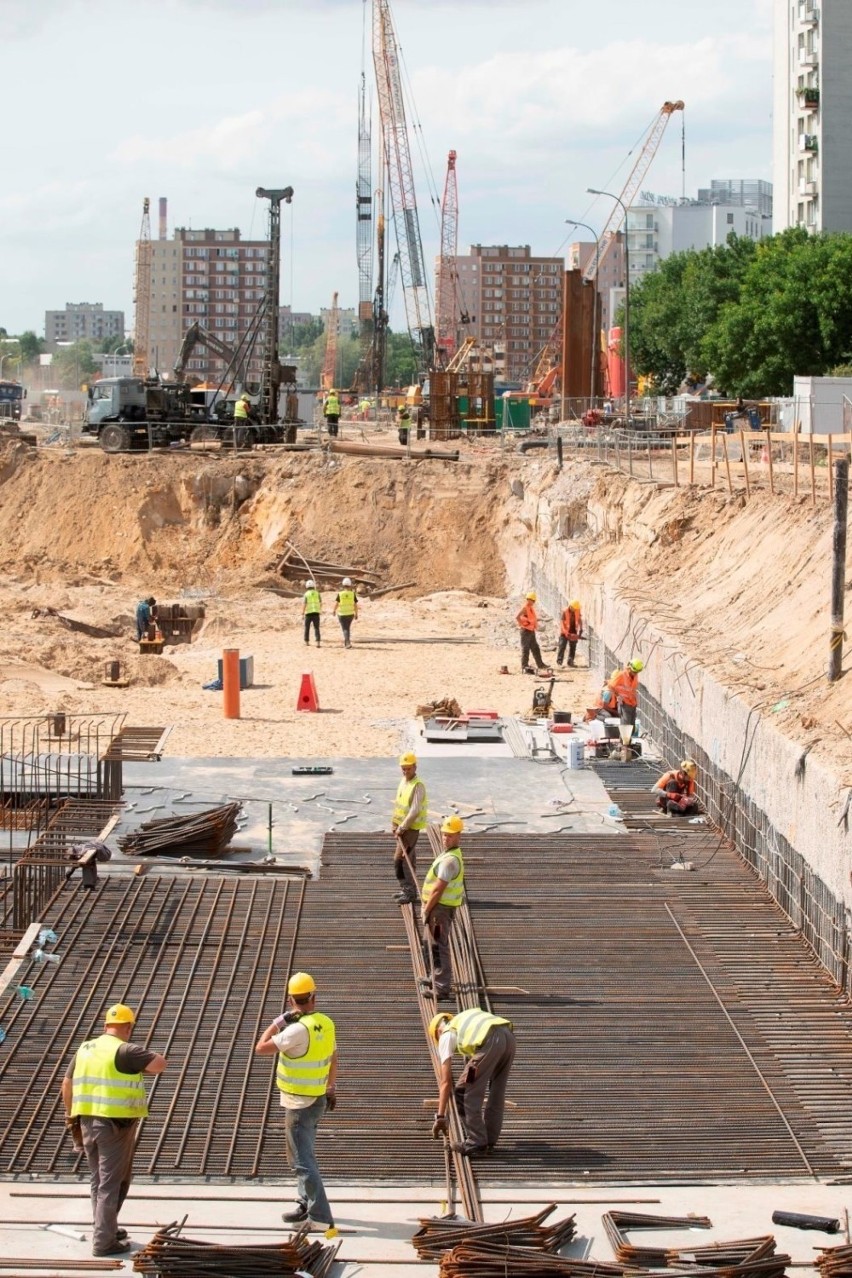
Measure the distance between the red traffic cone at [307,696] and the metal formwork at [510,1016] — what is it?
7295 mm

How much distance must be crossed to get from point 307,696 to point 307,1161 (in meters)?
14.4

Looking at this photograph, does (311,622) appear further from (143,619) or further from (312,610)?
(143,619)

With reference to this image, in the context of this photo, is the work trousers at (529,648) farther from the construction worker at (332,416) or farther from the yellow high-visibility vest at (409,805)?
the construction worker at (332,416)

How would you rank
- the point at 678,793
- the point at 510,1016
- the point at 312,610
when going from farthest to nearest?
the point at 312,610 < the point at 678,793 < the point at 510,1016

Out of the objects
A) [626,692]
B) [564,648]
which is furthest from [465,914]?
[564,648]

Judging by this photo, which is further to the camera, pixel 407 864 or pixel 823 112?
pixel 823 112

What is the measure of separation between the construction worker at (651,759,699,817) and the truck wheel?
33.2 m

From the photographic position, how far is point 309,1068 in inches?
337

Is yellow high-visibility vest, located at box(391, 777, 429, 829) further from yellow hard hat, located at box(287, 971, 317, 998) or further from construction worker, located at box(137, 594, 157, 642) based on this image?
construction worker, located at box(137, 594, 157, 642)

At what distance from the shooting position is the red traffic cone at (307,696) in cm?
2278

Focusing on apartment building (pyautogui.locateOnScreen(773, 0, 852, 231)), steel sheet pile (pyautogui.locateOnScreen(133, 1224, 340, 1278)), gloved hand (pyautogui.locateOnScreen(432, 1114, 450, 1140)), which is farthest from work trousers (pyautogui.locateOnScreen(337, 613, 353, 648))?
apartment building (pyautogui.locateOnScreen(773, 0, 852, 231))

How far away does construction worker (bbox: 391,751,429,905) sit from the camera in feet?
44.9

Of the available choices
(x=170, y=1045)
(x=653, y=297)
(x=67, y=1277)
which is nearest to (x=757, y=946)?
(x=170, y=1045)

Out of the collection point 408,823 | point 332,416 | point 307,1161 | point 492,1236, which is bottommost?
point 492,1236
